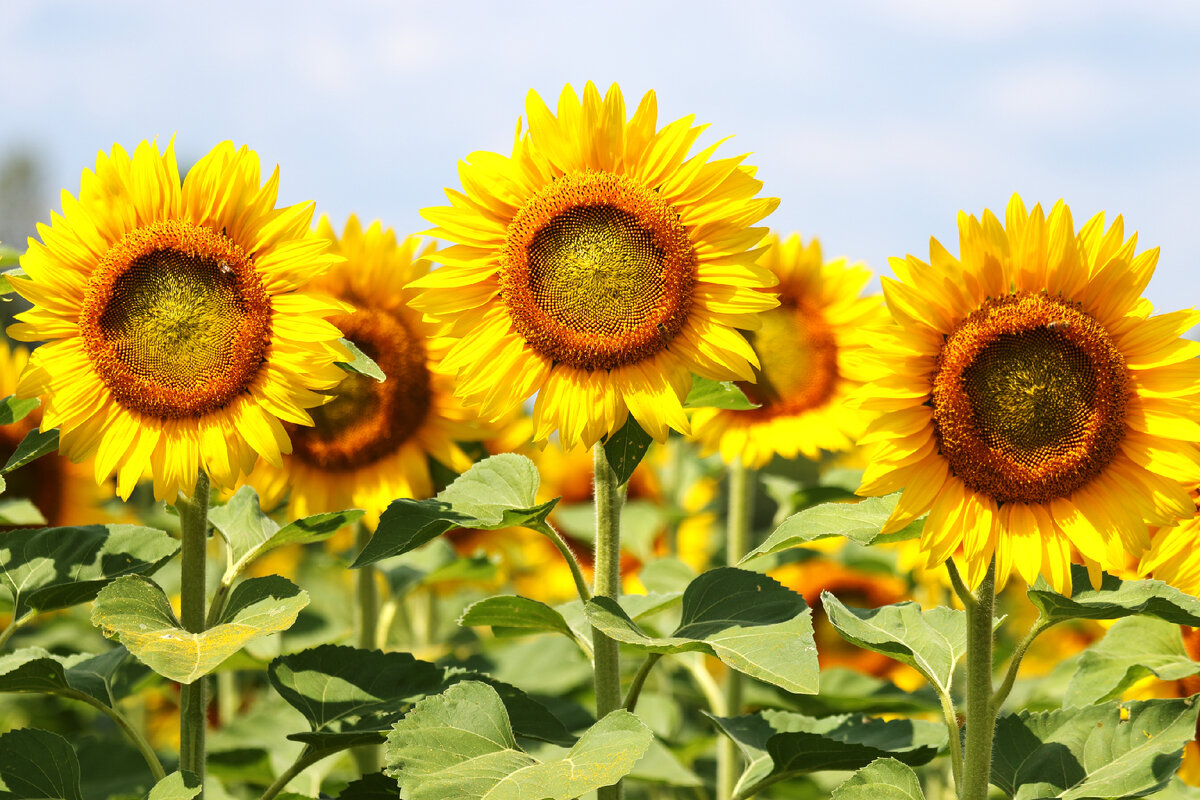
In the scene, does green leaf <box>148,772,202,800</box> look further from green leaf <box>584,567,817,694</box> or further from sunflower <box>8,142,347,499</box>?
green leaf <box>584,567,817,694</box>

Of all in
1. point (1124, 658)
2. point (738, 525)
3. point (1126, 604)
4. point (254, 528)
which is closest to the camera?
point (1126, 604)

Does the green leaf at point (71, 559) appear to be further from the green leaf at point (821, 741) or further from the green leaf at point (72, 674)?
the green leaf at point (821, 741)

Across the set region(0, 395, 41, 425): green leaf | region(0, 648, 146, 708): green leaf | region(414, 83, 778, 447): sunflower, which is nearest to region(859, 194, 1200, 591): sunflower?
region(414, 83, 778, 447): sunflower

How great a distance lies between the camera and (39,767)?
2439mm

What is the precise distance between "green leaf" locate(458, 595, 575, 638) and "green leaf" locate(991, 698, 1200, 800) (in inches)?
38.5

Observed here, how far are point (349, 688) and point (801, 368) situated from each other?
234 cm

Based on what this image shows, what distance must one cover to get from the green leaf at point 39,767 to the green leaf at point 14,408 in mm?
672

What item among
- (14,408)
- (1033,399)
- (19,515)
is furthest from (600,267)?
(19,515)

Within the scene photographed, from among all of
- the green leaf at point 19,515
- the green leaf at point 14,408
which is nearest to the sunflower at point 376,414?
the green leaf at point 19,515

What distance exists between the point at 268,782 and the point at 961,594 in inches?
90.7

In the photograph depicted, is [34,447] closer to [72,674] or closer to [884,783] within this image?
[72,674]

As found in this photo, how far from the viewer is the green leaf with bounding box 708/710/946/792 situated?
2455 millimetres

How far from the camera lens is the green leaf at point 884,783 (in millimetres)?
2109

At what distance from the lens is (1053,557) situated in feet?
7.20
